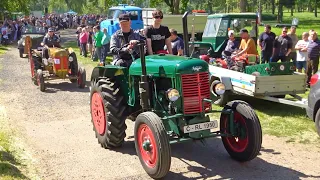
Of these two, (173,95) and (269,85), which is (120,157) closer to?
(173,95)

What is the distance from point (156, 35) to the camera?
6.51 meters

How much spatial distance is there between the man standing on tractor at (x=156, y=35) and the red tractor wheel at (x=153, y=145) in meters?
1.53

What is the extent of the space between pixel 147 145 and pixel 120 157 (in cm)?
109

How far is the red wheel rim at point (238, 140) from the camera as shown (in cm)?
550

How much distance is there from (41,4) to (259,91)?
321 ft

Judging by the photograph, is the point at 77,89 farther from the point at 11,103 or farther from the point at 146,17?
the point at 146,17

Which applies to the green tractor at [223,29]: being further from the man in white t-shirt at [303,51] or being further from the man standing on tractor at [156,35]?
the man standing on tractor at [156,35]

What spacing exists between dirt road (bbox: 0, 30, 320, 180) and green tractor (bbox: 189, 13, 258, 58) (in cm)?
485

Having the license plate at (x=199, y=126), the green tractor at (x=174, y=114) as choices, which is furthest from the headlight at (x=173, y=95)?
the license plate at (x=199, y=126)

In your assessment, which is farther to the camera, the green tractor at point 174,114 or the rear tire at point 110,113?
the rear tire at point 110,113

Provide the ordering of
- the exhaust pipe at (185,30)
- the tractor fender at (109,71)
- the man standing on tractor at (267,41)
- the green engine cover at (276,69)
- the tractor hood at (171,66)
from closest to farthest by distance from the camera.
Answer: the tractor hood at (171,66), the exhaust pipe at (185,30), the tractor fender at (109,71), the green engine cover at (276,69), the man standing on tractor at (267,41)

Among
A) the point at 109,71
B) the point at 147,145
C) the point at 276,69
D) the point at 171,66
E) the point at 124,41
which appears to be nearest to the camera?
the point at 147,145

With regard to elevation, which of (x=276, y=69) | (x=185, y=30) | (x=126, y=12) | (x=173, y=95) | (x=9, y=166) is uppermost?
(x=126, y=12)

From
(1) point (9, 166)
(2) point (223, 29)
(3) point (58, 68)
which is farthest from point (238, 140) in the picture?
(3) point (58, 68)
